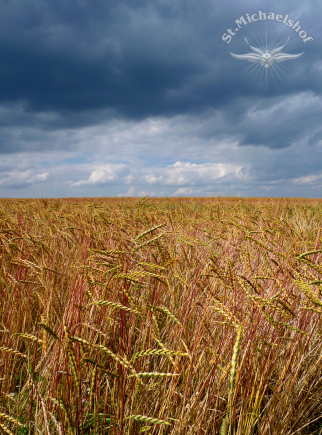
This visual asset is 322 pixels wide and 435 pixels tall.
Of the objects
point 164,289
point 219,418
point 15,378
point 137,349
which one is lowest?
point 15,378

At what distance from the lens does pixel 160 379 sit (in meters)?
1.54

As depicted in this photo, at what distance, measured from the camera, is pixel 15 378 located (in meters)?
1.87

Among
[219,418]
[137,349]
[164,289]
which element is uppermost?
[164,289]

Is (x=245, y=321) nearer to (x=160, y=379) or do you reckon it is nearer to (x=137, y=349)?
(x=160, y=379)

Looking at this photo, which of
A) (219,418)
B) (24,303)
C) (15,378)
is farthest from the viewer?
(24,303)

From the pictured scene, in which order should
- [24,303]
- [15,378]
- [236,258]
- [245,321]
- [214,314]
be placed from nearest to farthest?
[245,321]
[15,378]
[214,314]
[24,303]
[236,258]

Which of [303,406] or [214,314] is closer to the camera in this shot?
[303,406]

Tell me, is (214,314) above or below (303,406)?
above

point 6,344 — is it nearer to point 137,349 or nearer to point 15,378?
point 15,378

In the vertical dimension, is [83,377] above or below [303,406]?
above

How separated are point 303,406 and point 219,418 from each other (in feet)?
1.81

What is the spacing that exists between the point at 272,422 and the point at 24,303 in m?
1.86

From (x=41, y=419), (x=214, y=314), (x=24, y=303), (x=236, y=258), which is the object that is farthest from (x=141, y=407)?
(x=236, y=258)

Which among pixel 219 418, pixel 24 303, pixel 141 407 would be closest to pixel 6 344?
pixel 24 303
